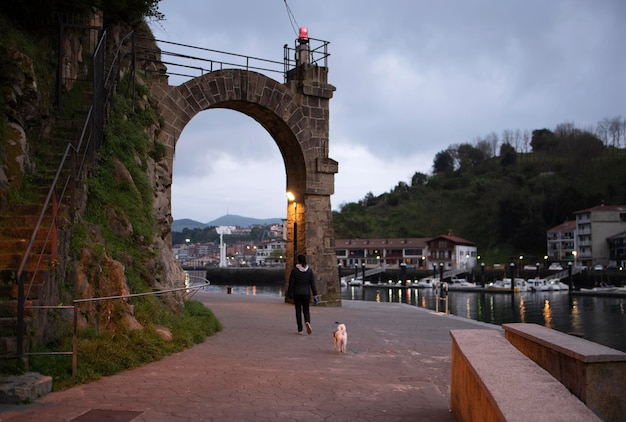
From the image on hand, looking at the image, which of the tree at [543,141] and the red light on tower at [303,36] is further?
the tree at [543,141]

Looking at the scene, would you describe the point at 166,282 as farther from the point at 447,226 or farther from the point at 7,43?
the point at 447,226

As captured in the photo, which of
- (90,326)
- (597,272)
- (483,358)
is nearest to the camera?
(483,358)

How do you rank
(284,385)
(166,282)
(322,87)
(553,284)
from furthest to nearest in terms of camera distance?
(553,284) → (322,87) → (166,282) → (284,385)

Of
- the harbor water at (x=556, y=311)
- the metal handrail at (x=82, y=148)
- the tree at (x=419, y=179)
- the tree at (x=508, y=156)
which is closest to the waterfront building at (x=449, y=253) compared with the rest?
the harbor water at (x=556, y=311)

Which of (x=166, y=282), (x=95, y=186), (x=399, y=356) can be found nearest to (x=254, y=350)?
(x=399, y=356)

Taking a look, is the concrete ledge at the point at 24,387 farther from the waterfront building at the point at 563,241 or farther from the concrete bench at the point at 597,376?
the waterfront building at the point at 563,241

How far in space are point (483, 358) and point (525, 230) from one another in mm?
100613

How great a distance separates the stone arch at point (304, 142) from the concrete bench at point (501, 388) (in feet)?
45.6

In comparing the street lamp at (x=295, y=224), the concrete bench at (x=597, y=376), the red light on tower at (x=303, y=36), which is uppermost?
the red light on tower at (x=303, y=36)

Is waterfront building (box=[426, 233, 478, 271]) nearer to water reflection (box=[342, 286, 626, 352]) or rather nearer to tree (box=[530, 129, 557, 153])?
water reflection (box=[342, 286, 626, 352])

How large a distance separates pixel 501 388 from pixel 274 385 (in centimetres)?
383

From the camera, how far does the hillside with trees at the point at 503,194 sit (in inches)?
3947

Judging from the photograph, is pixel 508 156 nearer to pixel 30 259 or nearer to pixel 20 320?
pixel 30 259

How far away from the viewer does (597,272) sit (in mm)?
69750
